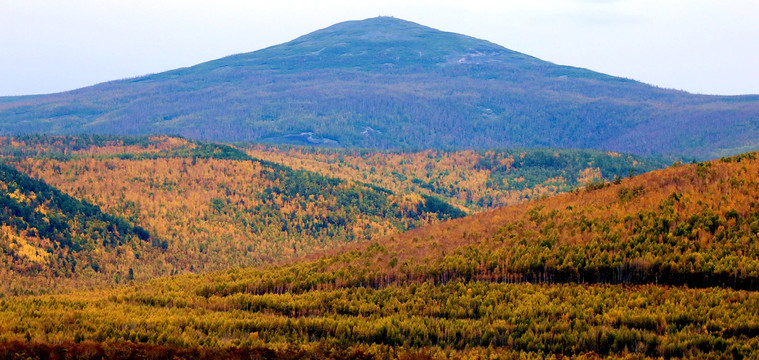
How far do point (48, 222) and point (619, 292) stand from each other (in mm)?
48929

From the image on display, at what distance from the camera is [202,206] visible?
3243 inches

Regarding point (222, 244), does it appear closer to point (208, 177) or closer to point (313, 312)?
point (208, 177)

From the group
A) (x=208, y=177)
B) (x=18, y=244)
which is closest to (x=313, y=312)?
(x=18, y=244)

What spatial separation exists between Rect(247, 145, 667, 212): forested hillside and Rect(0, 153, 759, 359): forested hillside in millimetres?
84132

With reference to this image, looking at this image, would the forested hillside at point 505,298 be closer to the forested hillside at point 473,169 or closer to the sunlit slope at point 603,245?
the sunlit slope at point 603,245

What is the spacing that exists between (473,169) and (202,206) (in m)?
76.4

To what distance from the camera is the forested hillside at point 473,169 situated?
128125mm

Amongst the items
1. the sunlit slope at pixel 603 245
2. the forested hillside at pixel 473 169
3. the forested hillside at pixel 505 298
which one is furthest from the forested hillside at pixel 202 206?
the forested hillside at pixel 505 298

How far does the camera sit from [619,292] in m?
24.5

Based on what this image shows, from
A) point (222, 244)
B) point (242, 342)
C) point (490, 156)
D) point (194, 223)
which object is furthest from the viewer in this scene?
point (490, 156)

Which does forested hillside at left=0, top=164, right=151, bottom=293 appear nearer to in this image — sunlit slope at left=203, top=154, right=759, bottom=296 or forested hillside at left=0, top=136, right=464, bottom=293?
forested hillside at left=0, top=136, right=464, bottom=293

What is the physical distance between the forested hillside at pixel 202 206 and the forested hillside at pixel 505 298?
85.0 feet

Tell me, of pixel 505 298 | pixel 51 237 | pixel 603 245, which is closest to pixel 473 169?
pixel 51 237

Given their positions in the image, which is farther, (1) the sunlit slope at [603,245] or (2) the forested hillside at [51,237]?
(2) the forested hillside at [51,237]
